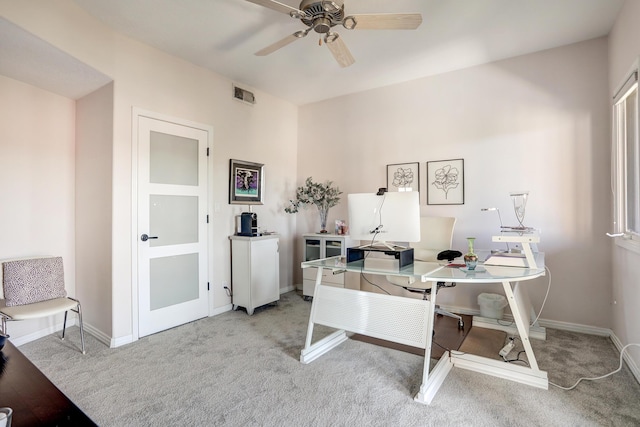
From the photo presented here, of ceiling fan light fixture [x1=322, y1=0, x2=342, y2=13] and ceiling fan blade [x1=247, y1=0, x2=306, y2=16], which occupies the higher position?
ceiling fan light fixture [x1=322, y1=0, x2=342, y2=13]

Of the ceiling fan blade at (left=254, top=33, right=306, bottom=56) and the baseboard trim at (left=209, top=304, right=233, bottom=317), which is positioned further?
the baseboard trim at (left=209, top=304, right=233, bottom=317)

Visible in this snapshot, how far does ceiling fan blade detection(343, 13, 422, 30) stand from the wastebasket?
264 centimetres

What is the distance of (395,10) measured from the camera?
2590mm

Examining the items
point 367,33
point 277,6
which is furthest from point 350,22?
point 367,33

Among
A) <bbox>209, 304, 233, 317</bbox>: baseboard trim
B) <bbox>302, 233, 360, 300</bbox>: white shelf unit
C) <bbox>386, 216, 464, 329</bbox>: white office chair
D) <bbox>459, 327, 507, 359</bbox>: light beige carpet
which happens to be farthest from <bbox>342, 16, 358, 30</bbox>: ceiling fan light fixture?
<bbox>209, 304, 233, 317</bbox>: baseboard trim

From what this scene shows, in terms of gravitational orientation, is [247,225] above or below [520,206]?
below

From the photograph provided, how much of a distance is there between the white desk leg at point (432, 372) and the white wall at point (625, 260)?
1.26 meters

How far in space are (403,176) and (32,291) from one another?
12.7ft

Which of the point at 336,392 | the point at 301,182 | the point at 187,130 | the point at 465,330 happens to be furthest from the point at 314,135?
the point at 336,392

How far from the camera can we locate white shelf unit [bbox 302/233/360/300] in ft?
13.3

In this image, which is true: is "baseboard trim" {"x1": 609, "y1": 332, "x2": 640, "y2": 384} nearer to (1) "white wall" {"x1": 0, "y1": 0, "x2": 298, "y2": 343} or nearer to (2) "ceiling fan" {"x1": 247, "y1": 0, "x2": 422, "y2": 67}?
(2) "ceiling fan" {"x1": 247, "y1": 0, "x2": 422, "y2": 67}

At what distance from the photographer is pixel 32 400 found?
1130mm

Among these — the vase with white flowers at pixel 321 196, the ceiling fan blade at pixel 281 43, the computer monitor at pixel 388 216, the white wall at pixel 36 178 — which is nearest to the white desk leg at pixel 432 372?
the computer monitor at pixel 388 216

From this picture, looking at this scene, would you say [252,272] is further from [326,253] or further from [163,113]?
[163,113]
